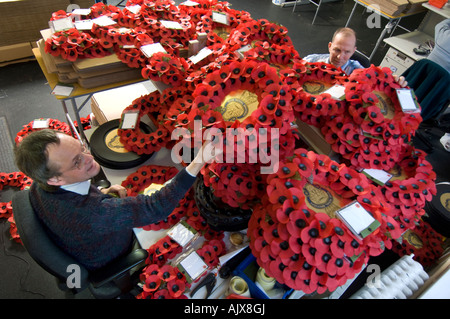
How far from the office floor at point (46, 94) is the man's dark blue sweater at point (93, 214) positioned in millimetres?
747

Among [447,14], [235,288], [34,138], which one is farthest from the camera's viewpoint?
[447,14]

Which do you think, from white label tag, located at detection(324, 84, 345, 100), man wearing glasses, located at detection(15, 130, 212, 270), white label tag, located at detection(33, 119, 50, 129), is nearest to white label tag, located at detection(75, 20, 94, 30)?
white label tag, located at detection(33, 119, 50, 129)

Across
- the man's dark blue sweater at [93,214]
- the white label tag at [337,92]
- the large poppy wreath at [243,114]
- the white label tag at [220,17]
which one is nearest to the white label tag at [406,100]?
the white label tag at [337,92]

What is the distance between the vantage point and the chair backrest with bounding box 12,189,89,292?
1061 mm

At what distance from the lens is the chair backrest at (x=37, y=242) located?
1.06 m

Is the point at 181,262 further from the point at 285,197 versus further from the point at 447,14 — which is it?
the point at 447,14

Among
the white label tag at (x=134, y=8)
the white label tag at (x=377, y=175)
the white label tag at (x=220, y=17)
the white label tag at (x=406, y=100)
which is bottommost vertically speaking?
the white label tag at (x=377, y=175)

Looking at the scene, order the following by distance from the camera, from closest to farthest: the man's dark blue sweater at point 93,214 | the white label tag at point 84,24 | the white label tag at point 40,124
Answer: the man's dark blue sweater at point 93,214 → the white label tag at point 84,24 → the white label tag at point 40,124

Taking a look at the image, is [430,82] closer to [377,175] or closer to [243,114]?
[377,175]

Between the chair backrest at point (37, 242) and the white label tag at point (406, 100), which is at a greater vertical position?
the white label tag at point (406, 100)

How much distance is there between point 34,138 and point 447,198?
2787 millimetres

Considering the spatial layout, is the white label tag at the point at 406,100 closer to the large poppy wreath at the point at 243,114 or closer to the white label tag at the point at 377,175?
the white label tag at the point at 377,175

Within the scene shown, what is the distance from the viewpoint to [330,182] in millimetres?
1212

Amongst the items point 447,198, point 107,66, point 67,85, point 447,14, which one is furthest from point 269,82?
point 447,14
